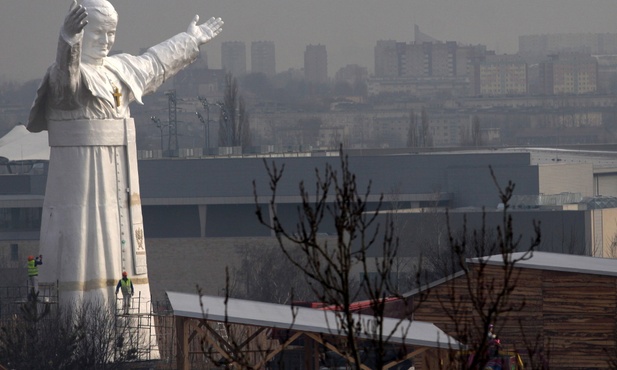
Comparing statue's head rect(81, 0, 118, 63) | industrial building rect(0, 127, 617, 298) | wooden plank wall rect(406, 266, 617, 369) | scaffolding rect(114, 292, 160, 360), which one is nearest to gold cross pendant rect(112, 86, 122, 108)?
statue's head rect(81, 0, 118, 63)

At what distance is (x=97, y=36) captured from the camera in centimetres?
2691

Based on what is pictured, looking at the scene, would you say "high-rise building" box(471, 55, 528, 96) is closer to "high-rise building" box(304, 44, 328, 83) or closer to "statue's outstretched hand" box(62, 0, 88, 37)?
"high-rise building" box(304, 44, 328, 83)

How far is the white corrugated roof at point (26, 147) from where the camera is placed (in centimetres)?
7981

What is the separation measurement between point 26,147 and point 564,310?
57797 millimetres

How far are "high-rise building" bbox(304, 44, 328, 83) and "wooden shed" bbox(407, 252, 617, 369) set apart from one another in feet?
461

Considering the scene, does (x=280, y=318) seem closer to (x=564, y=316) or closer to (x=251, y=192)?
(x=564, y=316)

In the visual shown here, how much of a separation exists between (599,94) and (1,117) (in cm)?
6100

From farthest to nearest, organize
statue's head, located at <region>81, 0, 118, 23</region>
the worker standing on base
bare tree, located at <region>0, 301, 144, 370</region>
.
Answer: bare tree, located at <region>0, 301, 144, 370</region>, the worker standing on base, statue's head, located at <region>81, 0, 118, 23</region>

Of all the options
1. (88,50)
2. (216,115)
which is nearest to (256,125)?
(216,115)

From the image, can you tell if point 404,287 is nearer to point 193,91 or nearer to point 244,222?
point 244,222

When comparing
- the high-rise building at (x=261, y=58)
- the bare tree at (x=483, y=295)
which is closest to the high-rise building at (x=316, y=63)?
the high-rise building at (x=261, y=58)

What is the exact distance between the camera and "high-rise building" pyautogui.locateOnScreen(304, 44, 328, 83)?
16725 centimetres

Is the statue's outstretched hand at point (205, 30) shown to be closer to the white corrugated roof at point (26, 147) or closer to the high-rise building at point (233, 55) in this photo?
the white corrugated roof at point (26, 147)

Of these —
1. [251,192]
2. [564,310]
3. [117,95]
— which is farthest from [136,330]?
[251,192]
